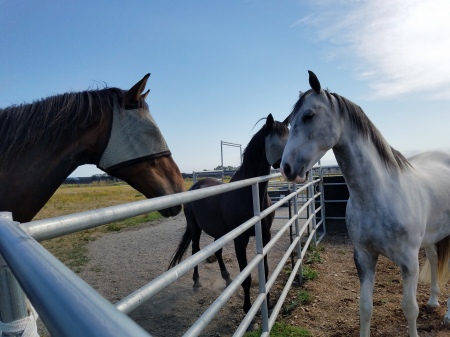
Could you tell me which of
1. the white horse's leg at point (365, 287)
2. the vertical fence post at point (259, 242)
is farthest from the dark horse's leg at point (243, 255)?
the white horse's leg at point (365, 287)

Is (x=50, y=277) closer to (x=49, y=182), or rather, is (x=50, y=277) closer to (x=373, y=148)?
(x=49, y=182)

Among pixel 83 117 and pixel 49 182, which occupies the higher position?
pixel 83 117

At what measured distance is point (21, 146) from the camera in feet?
4.98

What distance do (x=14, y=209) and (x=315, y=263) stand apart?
14.4 ft

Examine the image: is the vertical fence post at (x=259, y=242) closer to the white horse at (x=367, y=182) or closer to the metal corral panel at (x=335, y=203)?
the white horse at (x=367, y=182)

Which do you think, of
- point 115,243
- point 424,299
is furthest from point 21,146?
point 115,243

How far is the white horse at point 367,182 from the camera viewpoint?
2.27m

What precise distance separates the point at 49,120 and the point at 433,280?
383 centimetres

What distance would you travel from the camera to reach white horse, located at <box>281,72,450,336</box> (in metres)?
2.27

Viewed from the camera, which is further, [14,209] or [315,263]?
[315,263]

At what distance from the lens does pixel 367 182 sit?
2.36 metres

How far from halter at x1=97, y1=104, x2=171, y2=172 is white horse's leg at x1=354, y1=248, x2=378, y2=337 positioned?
1.84 metres

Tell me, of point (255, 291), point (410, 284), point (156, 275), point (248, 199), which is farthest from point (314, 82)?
point (156, 275)

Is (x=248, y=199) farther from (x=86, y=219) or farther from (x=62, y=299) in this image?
(x=62, y=299)
